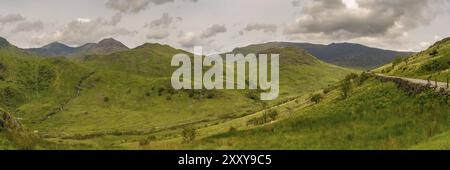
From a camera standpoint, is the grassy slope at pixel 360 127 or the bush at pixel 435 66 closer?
the grassy slope at pixel 360 127

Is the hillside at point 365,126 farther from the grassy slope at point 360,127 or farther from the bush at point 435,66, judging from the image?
the bush at point 435,66

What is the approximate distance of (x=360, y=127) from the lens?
1946 inches

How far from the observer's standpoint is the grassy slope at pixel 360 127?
44.2 meters

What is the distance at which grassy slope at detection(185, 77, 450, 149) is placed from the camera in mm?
44156

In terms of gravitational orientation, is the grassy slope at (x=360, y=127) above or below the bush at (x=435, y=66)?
below

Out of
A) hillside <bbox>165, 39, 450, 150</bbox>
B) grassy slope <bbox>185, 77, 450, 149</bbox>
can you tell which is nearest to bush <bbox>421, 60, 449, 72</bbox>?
hillside <bbox>165, 39, 450, 150</bbox>

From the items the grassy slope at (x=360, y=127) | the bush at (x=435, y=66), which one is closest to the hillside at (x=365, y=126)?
the grassy slope at (x=360, y=127)

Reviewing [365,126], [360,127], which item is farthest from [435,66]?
[360,127]

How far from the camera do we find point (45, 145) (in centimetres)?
4209

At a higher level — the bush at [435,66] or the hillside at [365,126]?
the bush at [435,66]

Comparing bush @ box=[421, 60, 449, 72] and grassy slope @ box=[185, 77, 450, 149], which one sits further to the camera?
bush @ box=[421, 60, 449, 72]

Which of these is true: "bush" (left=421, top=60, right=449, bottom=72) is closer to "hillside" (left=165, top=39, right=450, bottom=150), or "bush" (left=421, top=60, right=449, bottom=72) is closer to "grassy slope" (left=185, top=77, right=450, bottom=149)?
"hillside" (left=165, top=39, right=450, bottom=150)
